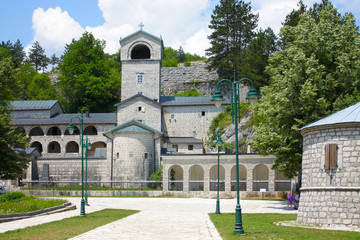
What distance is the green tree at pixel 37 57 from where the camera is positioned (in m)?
110

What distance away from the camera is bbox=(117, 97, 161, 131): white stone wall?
5469cm

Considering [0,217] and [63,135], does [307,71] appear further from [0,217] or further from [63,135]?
[63,135]

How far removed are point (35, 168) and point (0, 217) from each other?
33.2 meters

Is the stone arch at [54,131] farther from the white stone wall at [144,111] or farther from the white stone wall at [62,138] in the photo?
the white stone wall at [144,111]

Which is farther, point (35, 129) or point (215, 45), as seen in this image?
point (215, 45)

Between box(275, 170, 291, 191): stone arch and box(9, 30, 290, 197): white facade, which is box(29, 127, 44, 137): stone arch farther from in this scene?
box(275, 170, 291, 191): stone arch

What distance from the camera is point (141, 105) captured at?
54781 mm

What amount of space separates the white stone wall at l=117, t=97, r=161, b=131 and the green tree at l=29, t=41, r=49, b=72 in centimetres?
6227

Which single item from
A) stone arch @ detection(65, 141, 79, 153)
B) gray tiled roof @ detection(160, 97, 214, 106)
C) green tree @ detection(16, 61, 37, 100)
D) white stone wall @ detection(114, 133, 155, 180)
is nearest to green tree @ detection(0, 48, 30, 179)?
white stone wall @ detection(114, 133, 155, 180)

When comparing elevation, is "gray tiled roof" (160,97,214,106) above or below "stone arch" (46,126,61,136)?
above

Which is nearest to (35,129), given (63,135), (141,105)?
(63,135)

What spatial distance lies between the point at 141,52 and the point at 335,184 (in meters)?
42.8

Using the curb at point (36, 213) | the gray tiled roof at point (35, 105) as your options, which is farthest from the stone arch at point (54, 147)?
the curb at point (36, 213)

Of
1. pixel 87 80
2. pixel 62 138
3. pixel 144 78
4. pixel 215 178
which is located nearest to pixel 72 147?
pixel 62 138
